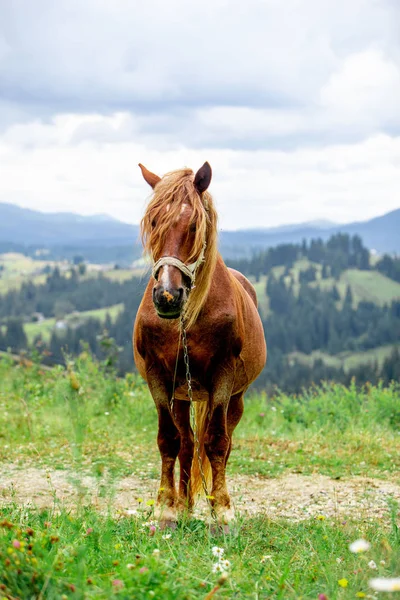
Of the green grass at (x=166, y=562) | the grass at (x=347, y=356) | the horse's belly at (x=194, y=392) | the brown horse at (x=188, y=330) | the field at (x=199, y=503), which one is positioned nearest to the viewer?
the green grass at (x=166, y=562)

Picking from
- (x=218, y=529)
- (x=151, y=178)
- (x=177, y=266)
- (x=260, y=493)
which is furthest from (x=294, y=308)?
(x=177, y=266)

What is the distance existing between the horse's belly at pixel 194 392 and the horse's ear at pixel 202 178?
5.15 ft

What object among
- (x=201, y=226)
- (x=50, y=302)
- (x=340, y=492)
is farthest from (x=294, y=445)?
(x=50, y=302)

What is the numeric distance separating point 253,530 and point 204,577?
1.90 meters

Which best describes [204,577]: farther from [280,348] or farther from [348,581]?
[280,348]

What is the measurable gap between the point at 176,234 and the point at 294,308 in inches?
5015

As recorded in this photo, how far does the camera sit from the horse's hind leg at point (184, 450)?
584 cm

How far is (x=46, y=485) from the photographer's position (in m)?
7.10

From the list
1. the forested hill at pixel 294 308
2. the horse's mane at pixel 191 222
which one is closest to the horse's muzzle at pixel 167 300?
the horse's mane at pixel 191 222

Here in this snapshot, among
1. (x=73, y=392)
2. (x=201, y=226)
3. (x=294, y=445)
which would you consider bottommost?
(x=294, y=445)

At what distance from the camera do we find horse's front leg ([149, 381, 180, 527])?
5461 millimetres

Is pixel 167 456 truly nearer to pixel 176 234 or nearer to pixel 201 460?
pixel 201 460

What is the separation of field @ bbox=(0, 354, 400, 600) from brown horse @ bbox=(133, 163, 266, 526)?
1.46 feet

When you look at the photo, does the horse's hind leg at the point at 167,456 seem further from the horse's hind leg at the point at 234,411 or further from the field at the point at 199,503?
the horse's hind leg at the point at 234,411
